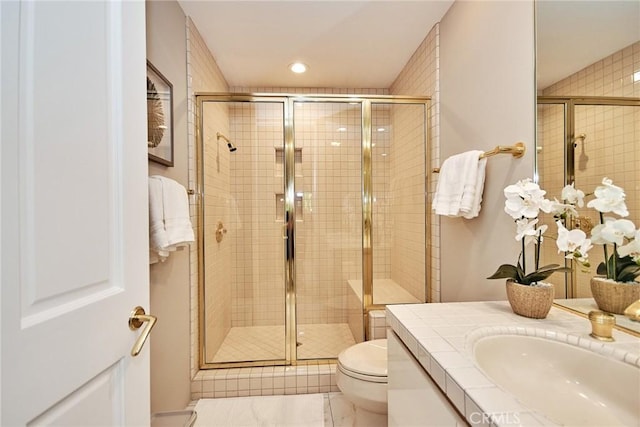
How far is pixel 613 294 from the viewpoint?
0.83 meters

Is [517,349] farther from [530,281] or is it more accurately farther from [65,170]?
[65,170]

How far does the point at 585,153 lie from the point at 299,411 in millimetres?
1860

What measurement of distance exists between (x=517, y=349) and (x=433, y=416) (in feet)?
1.07

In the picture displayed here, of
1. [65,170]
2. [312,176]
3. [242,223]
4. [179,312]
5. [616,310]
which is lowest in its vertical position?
[179,312]

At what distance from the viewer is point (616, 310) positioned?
831 millimetres

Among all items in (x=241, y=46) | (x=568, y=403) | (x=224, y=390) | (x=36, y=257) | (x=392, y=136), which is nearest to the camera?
(x=36, y=257)

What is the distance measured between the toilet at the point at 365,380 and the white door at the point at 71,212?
0.95 m

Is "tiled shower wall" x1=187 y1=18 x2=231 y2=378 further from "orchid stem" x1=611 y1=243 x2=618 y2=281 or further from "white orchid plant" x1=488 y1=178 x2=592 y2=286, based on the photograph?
"orchid stem" x1=611 y1=243 x2=618 y2=281

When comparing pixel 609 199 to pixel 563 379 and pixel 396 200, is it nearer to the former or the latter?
pixel 563 379

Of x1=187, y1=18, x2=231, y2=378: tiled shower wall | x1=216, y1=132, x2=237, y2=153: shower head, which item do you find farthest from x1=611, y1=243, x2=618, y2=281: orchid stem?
x1=216, y1=132, x2=237, y2=153: shower head

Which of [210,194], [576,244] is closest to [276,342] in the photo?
[210,194]

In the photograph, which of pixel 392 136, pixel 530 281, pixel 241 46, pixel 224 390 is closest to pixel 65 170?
pixel 530 281

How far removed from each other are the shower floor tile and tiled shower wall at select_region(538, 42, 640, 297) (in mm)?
1639

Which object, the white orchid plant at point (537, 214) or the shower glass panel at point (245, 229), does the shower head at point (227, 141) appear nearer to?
the shower glass panel at point (245, 229)
